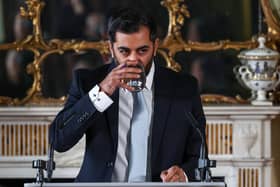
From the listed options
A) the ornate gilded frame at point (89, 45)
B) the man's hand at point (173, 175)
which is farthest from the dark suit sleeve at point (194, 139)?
the ornate gilded frame at point (89, 45)

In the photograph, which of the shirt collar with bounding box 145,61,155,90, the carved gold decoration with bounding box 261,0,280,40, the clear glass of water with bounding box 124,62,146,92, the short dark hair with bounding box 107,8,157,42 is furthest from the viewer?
the carved gold decoration with bounding box 261,0,280,40


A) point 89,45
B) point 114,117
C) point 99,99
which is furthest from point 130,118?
point 89,45

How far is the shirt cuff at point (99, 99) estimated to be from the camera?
2.83 meters

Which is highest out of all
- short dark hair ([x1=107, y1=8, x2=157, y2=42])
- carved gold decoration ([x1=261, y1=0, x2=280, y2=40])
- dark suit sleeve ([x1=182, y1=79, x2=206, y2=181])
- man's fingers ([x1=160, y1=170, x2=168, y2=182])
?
carved gold decoration ([x1=261, y1=0, x2=280, y2=40])

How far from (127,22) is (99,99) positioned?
26 cm

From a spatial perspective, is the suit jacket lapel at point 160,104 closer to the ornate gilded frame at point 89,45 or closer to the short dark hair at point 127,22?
the short dark hair at point 127,22

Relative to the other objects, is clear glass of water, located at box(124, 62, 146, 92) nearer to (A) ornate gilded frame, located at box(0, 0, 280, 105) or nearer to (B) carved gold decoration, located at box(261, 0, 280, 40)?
(A) ornate gilded frame, located at box(0, 0, 280, 105)

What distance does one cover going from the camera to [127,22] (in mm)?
2867

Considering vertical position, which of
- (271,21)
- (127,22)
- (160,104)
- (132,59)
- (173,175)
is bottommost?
(173,175)

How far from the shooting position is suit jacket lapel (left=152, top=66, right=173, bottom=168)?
116 inches

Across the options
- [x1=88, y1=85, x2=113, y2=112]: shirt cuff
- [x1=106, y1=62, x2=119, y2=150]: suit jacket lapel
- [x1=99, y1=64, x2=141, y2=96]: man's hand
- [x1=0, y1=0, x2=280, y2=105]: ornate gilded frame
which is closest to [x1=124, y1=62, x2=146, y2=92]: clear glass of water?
[x1=99, y1=64, x2=141, y2=96]: man's hand

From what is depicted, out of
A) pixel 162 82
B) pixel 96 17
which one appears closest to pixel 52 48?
pixel 96 17

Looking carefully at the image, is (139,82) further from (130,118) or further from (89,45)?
(89,45)

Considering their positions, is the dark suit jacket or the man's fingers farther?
the dark suit jacket
